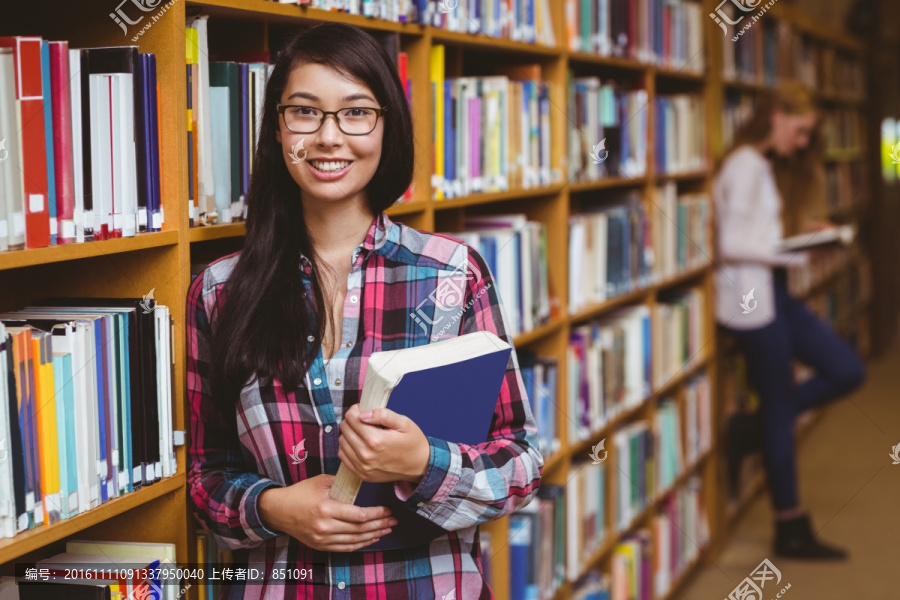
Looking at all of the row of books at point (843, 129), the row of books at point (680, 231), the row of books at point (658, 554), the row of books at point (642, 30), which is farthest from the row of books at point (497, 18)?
the row of books at point (843, 129)

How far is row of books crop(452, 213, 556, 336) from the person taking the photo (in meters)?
2.34

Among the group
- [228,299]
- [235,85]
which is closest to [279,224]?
[228,299]

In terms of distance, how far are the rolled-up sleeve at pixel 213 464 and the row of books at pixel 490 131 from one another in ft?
2.62

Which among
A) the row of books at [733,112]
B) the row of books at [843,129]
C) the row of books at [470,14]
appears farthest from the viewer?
the row of books at [843,129]

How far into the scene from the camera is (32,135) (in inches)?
47.4

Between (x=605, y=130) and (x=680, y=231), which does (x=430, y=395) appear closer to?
(x=605, y=130)

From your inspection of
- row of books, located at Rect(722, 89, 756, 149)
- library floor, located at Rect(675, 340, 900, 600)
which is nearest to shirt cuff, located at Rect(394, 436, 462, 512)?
library floor, located at Rect(675, 340, 900, 600)

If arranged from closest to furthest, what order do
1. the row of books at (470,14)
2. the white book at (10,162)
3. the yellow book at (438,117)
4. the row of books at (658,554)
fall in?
the white book at (10,162) → the row of books at (470,14) → the yellow book at (438,117) → the row of books at (658,554)

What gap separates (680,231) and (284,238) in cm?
244

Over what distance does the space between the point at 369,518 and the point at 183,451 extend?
0.36m

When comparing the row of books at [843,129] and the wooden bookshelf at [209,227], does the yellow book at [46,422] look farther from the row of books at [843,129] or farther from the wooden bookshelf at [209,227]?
the row of books at [843,129]

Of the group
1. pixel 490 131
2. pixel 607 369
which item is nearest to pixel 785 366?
pixel 607 369

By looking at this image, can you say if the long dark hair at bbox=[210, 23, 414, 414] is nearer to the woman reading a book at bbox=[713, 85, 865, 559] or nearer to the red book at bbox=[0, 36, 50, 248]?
the red book at bbox=[0, 36, 50, 248]

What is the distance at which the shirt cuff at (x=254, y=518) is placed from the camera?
1.34 meters
